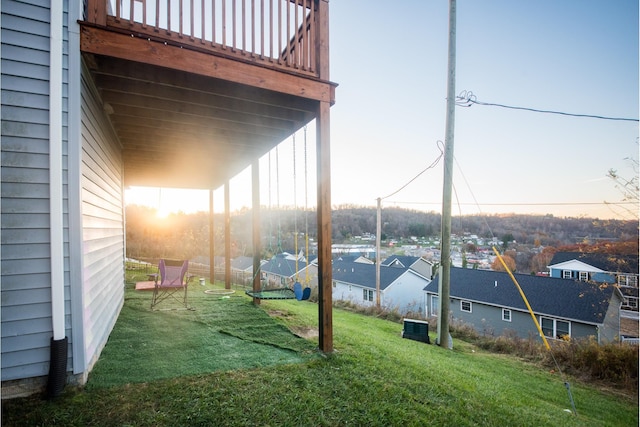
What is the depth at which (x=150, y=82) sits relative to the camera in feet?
9.95

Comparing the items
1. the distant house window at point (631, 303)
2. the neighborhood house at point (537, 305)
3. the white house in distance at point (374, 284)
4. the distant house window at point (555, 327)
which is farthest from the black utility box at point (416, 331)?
the distant house window at point (631, 303)

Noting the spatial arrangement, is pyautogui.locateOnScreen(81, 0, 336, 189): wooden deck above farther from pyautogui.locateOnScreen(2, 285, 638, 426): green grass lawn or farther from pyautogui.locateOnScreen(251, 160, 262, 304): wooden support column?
pyautogui.locateOnScreen(2, 285, 638, 426): green grass lawn

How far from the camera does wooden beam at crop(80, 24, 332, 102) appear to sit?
2467mm

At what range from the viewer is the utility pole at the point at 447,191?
615 cm

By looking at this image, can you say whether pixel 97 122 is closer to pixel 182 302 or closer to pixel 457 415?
pixel 182 302

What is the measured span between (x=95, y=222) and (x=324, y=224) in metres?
2.49

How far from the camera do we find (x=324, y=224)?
11.0 ft

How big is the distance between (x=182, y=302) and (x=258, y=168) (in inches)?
125

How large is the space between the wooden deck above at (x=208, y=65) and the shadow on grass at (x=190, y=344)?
9.34ft

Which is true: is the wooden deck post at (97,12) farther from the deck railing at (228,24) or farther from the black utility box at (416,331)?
the black utility box at (416,331)

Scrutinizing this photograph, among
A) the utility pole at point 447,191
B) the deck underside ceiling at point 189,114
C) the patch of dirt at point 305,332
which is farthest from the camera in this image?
the utility pole at point 447,191

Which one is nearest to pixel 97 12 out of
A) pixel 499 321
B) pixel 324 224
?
pixel 324 224

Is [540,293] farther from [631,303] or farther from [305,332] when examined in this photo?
[305,332]

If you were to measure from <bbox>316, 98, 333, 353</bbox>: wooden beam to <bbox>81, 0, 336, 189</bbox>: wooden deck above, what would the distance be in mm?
215
